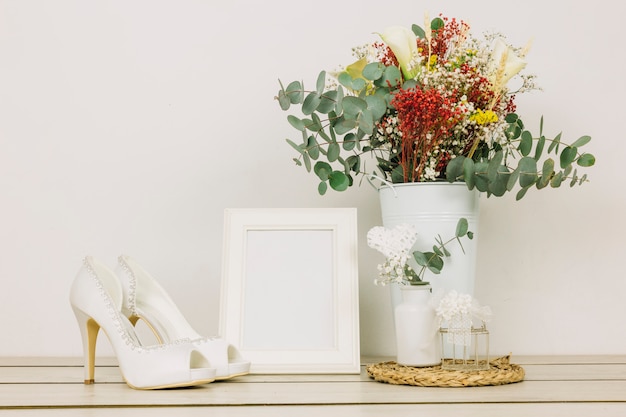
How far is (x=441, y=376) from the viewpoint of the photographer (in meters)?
0.99

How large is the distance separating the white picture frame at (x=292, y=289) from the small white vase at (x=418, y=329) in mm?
112

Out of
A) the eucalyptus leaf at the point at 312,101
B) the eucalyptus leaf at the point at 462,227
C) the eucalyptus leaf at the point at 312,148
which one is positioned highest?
the eucalyptus leaf at the point at 312,101

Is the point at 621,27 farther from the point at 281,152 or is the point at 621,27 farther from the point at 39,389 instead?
the point at 39,389

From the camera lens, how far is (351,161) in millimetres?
1252

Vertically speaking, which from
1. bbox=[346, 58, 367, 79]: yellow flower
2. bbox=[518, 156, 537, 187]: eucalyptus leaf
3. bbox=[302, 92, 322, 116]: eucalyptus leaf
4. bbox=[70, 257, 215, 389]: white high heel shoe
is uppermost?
bbox=[346, 58, 367, 79]: yellow flower

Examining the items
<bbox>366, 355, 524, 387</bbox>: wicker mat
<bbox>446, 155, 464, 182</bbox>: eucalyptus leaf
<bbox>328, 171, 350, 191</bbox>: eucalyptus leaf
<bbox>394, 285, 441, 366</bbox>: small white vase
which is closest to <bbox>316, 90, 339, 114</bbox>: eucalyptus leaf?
<bbox>328, 171, 350, 191</bbox>: eucalyptus leaf

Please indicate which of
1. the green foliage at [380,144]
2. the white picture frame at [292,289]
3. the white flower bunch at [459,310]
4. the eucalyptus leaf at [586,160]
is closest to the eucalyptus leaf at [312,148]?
the green foliage at [380,144]

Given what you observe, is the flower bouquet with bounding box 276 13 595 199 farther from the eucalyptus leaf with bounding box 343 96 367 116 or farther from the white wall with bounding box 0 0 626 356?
the white wall with bounding box 0 0 626 356

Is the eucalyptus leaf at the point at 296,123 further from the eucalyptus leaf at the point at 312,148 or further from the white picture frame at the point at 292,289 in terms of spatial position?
the white picture frame at the point at 292,289

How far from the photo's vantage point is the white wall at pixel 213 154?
142 cm

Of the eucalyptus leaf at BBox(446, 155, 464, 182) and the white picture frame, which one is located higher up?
the eucalyptus leaf at BBox(446, 155, 464, 182)

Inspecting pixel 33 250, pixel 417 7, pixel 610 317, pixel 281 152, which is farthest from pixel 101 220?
pixel 610 317

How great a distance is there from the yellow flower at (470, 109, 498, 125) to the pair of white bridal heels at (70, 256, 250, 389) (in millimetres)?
517

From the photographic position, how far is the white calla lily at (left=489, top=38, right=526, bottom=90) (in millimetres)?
1115
